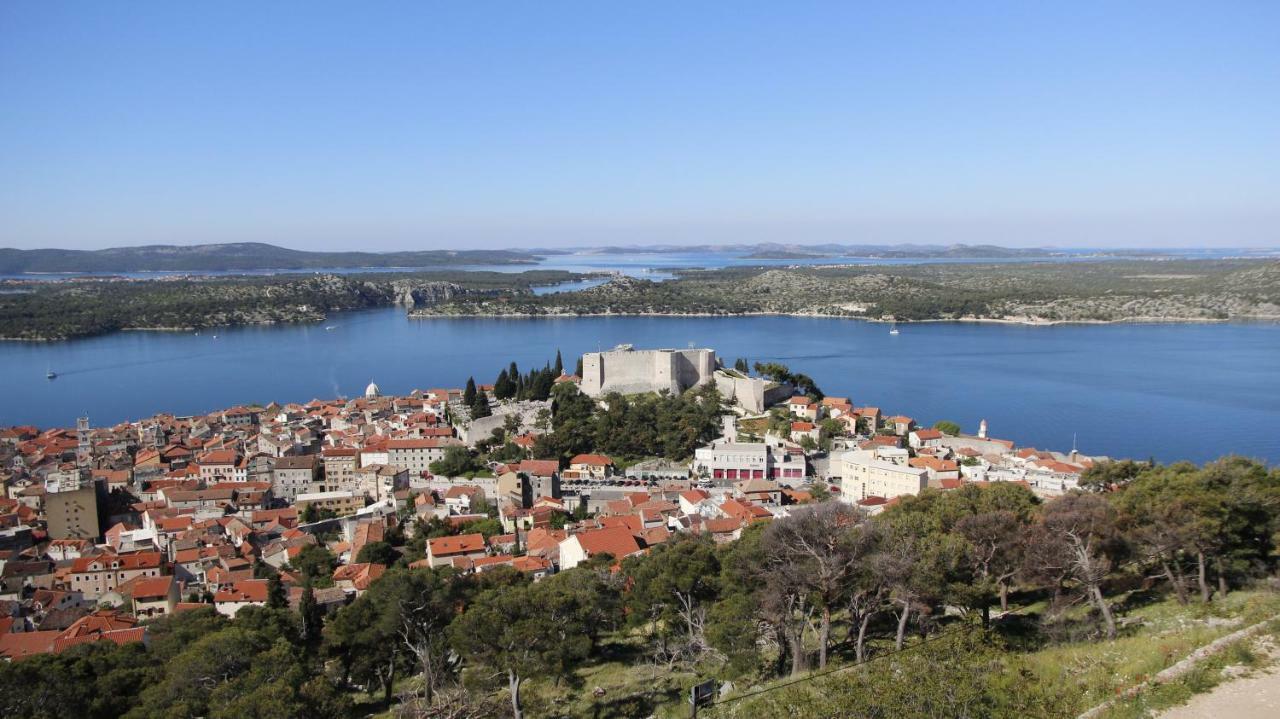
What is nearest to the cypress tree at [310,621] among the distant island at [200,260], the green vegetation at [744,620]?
the green vegetation at [744,620]

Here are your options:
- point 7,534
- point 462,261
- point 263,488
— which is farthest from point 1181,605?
point 462,261

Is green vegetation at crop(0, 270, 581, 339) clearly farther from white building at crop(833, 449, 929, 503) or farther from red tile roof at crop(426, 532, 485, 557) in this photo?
white building at crop(833, 449, 929, 503)

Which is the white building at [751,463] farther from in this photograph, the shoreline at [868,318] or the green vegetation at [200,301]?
the green vegetation at [200,301]

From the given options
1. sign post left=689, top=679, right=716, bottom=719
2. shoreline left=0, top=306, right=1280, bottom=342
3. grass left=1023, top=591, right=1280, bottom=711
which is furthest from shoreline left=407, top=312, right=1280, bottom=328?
sign post left=689, top=679, right=716, bottom=719

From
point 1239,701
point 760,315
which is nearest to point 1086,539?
point 1239,701

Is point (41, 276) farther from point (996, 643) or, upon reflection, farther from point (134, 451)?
point (996, 643)

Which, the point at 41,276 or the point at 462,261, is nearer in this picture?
the point at 41,276

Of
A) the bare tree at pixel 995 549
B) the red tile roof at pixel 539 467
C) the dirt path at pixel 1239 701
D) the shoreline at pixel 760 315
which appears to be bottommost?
the red tile roof at pixel 539 467

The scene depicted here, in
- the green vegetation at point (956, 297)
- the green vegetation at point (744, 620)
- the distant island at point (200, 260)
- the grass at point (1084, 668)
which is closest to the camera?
the grass at point (1084, 668)
